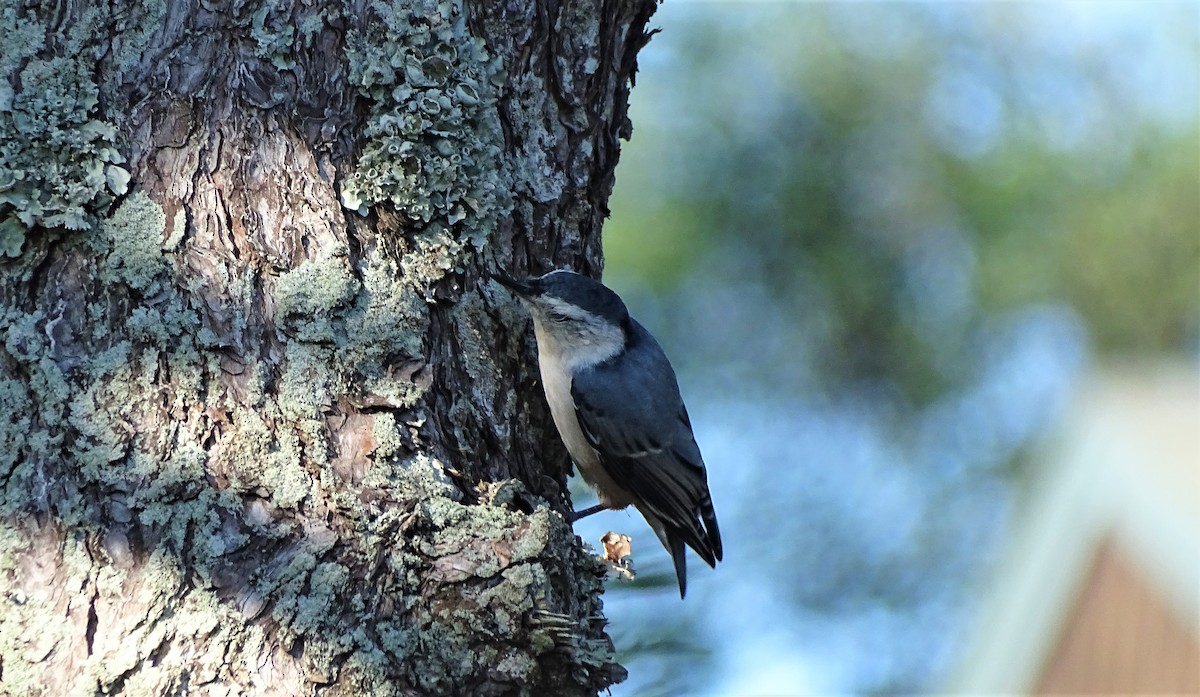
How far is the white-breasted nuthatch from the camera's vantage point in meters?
2.83

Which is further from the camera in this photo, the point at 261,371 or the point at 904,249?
the point at 904,249

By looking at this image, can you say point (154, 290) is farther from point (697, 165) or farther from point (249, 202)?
point (697, 165)

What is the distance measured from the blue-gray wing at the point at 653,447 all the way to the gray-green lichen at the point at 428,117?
3.13 feet

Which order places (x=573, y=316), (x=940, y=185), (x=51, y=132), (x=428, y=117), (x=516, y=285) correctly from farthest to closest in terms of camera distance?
(x=940, y=185) < (x=573, y=316) < (x=516, y=285) < (x=428, y=117) < (x=51, y=132)

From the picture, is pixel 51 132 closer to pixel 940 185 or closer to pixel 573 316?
pixel 573 316

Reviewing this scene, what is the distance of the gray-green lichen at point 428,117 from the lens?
6.36 feet

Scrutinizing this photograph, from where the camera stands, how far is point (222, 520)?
1.63 m

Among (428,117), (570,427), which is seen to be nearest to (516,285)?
(428,117)

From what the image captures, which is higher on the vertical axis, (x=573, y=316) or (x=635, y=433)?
(x=573, y=316)

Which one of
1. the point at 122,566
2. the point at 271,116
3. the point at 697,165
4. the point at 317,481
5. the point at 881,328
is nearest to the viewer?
the point at 122,566

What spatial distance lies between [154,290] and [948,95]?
25.5 feet

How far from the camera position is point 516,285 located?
86.4 inches

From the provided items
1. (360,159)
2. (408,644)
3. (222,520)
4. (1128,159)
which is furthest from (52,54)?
(1128,159)

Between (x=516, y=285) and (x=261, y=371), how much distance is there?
1.95 ft
